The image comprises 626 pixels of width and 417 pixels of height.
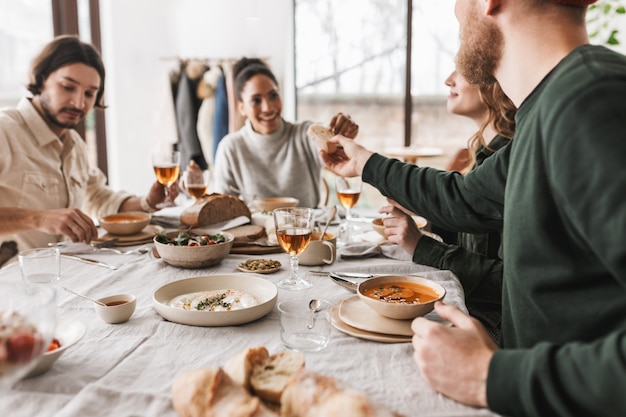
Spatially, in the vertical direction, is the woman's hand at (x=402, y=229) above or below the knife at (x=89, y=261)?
above

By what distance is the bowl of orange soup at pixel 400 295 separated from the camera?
114 cm

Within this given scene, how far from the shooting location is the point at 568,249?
92cm

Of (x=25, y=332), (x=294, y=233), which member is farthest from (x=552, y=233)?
(x=25, y=332)

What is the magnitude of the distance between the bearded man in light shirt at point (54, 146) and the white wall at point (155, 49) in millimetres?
2258

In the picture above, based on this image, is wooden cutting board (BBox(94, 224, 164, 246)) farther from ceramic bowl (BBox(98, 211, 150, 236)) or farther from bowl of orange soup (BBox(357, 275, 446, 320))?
bowl of orange soup (BBox(357, 275, 446, 320))

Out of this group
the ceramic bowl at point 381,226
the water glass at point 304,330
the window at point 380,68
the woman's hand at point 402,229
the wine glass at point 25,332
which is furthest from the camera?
the window at point 380,68

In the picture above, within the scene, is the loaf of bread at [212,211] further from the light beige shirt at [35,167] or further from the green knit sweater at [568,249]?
the green knit sweater at [568,249]

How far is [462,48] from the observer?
125cm

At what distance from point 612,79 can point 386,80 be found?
504 cm

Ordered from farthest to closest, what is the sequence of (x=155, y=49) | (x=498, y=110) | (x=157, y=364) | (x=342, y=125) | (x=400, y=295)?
(x=155, y=49)
(x=342, y=125)
(x=498, y=110)
(x=400, y=295)
(x=157, y=364)

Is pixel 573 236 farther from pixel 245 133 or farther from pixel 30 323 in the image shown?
pixel 245 133

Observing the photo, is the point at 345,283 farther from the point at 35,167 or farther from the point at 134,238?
the point at 35,167

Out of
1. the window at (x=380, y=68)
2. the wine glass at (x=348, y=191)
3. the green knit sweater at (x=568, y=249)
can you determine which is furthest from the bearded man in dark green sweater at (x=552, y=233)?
the window at (x=380, y=68)

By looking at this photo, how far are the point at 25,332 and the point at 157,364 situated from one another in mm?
294
